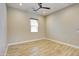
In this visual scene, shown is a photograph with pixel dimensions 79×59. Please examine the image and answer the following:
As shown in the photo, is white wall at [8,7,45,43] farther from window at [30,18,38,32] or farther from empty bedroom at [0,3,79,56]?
window at [30,18,38,32]

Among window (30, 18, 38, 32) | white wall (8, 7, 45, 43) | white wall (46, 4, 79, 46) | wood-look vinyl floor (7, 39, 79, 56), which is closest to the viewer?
white wall (8, 7, 45, 43)

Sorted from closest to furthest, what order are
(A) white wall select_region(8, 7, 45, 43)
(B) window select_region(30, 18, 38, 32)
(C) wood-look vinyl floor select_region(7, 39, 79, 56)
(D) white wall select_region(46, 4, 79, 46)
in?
(A) white wall select_region(8, 7, 45, 43), (C) wood-look vinyl floor select_region(7, 39, 79, 56), (B) window select_region(30, 18, 38, 32), (D) white wall select_region(46, 4, 79, 46)

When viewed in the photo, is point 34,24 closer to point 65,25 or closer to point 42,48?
point 42,48

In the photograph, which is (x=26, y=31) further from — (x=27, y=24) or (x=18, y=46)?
(x=18, y=46)

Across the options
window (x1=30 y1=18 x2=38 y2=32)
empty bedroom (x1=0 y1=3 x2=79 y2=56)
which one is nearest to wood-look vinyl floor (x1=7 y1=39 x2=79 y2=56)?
empty bedroom (x1=0 y1=3 x2=79 y2=56)

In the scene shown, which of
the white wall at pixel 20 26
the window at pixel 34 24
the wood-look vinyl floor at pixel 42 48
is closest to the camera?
the white wall at pixel 20 26

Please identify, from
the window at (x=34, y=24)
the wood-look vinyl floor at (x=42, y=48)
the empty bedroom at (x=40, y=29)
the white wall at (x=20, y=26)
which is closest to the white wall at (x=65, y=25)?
the empty bedroom at (x=40, y=29)

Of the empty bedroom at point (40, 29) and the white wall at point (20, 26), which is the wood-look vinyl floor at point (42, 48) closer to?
the empty bedroom at point (40, 29)

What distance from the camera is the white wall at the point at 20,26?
105 inches

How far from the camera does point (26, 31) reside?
3143 millimetres

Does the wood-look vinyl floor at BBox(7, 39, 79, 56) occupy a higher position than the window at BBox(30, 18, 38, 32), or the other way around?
the window at BBox(30, 18, 38, 32)

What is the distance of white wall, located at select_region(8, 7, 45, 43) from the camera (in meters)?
2.68

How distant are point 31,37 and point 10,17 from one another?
46.8 inches

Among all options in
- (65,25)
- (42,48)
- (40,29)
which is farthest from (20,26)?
(65,25)
